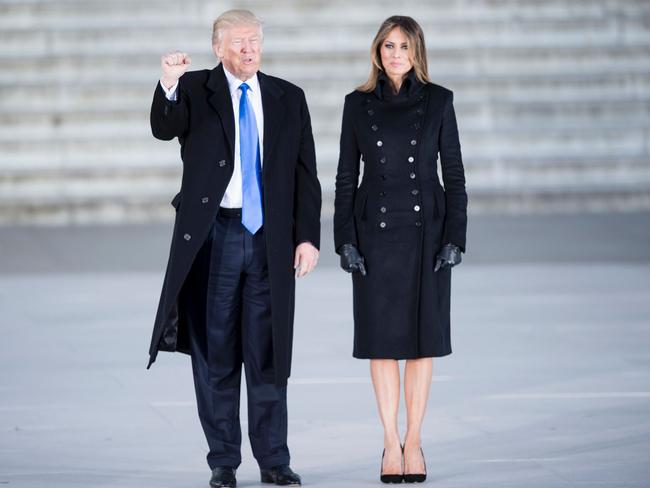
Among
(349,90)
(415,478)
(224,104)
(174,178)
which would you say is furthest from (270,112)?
(349,90)

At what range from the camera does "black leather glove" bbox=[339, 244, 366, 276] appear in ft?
18.9

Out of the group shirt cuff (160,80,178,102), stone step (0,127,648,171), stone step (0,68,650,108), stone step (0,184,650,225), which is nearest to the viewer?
shirt cuff (160,80,178,102)

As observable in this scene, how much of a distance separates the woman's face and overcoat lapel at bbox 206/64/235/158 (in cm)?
58

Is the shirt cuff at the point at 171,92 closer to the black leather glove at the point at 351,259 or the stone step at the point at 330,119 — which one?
the black leather glove at the point at 351,259

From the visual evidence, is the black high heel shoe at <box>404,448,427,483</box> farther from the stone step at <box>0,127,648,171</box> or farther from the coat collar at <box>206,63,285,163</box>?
the stone step at <box>0,127,648,171</box>

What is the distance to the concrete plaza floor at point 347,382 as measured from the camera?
6066 mm

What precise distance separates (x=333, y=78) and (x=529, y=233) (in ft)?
13.1

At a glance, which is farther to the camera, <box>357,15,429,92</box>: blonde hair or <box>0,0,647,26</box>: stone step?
<box>0,0,647,26</box>: stone step

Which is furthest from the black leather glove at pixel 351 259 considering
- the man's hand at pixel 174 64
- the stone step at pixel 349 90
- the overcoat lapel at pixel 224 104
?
the stone step at pixel 349 90

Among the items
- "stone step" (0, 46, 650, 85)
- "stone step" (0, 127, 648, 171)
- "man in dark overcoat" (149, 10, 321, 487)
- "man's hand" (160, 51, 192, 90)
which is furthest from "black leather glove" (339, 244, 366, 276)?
"stone step" (0, 46, 650, 85)

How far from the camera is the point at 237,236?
5648mm

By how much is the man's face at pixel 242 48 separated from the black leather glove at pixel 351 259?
71 centimetres

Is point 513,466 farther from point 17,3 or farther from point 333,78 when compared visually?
point 17,3

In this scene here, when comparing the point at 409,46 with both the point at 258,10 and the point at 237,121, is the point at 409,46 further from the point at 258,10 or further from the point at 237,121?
the point at 258,10
